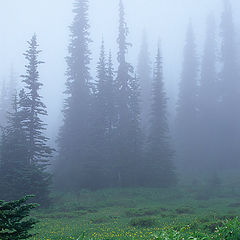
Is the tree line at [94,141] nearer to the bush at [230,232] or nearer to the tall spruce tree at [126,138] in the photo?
the tall spruce tree at [126,138]

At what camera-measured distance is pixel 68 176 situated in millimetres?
33031

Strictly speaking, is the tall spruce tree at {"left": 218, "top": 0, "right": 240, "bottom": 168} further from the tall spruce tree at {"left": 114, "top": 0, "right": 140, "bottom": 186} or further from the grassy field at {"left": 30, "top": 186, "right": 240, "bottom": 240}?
the grassy field at {"left": 30, "top": 186, "right": 240, "bottom": 240}

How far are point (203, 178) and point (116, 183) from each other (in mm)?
10691

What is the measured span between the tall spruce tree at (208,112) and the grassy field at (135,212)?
63.5ft

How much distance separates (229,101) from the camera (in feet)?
183

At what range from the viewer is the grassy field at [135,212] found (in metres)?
13.6

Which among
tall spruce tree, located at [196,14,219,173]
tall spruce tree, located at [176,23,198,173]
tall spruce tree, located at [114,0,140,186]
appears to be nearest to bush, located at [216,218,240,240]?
tall spruce tree, located at [114,0,140,186]

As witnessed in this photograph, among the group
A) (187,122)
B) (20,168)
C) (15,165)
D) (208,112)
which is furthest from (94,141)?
(208,112)

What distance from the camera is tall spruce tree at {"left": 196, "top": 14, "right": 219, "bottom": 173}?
49625mm

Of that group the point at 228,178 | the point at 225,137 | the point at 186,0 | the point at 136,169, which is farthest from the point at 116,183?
the point at 186,0

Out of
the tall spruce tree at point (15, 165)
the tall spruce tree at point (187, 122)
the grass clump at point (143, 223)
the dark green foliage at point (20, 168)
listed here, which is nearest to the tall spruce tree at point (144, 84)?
the tall spruce tree at point (187, 122)

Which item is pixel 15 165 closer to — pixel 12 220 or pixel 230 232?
pixel 230 232

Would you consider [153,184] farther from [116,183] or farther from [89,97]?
[89,97]

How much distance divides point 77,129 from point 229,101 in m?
32.4
